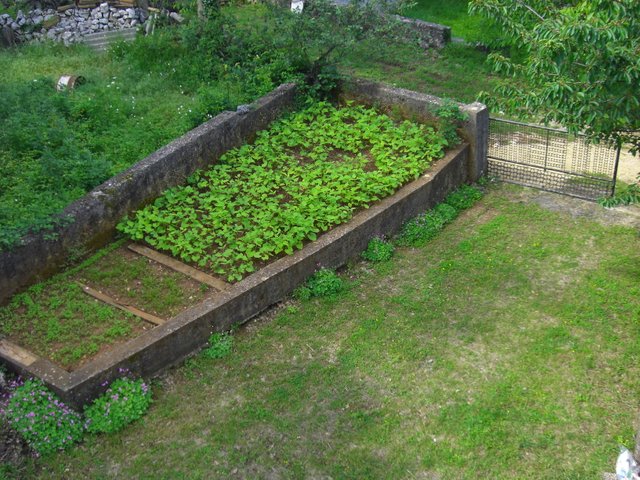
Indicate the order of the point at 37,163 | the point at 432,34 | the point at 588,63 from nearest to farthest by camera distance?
the point at 588,63 < the point at 37,163 < the point at 432,34

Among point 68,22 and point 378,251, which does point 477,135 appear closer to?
point 378,251

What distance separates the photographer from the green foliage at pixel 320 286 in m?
8.63

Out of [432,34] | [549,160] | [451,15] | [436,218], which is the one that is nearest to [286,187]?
[436,218]

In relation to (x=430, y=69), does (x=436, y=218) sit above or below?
below

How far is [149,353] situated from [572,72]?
4.95 m

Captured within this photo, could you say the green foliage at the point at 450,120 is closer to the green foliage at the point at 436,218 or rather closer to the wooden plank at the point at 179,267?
the green foliage at the point at 436,218

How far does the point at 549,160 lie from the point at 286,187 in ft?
12.5

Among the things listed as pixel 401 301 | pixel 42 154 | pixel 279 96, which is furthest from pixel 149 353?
pixel 279 96

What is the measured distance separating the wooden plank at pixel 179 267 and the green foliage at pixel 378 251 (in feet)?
6.14

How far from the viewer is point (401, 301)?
28.3 feet

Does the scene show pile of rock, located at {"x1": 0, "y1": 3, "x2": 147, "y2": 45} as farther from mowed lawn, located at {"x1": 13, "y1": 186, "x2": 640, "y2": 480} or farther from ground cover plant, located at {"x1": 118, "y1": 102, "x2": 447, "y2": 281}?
mowed lawn, located at {"x1": 13, "y1": 186, "x2": 640, "y2": 480}

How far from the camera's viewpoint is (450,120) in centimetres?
1088

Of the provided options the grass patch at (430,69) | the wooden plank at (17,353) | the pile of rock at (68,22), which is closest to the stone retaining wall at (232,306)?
the wooden plank at (17,353)

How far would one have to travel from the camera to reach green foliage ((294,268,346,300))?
8.63 m
